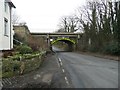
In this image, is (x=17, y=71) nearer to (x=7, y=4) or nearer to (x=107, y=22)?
(x=7, y=4)

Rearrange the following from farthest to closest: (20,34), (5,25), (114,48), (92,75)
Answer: (20,34), (114,48), (5,25), (92,75)

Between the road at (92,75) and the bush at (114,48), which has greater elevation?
the bush at (114,48)

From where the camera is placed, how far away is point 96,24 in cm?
5566

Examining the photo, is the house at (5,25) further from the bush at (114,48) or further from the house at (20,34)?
the bush at (114,48)

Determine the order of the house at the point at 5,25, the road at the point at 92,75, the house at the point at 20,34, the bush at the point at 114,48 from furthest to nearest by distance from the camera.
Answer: the house at the point at 20,34, the bush at the point at 114,48, the house at the point at 5,25, the road at the point at 92,75

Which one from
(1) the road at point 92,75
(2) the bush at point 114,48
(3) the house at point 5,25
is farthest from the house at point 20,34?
(1) the road at point 92,75

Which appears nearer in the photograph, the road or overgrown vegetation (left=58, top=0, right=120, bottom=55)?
the road

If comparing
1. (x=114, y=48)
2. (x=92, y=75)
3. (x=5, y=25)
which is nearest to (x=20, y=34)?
(x=5, y=25)

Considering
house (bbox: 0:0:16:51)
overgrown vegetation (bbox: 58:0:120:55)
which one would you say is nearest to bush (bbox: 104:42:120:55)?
overgrown vegetation (bbox: 58:0:120:55)

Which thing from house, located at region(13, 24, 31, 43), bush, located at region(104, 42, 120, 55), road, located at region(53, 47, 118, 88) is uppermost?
house, located at region(13, 24, 31, 43)

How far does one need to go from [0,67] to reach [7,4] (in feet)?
52.0

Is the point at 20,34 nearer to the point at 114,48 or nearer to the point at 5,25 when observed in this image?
the point at 5,25

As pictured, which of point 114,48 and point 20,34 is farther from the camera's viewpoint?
point 20,34

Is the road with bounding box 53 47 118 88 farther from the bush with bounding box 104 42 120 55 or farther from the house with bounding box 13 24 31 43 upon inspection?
the house with bounding box 13 24 31 43
